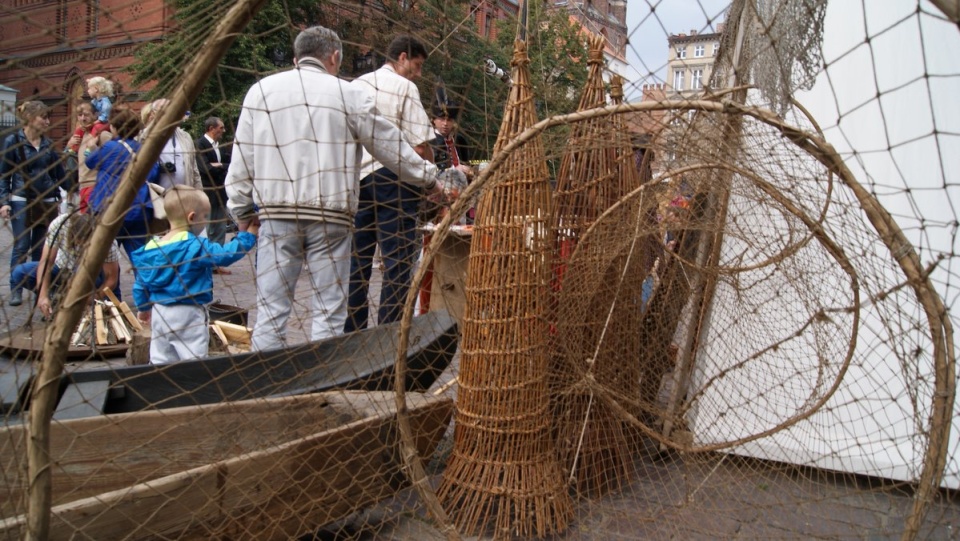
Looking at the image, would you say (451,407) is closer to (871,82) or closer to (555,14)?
(555,14)

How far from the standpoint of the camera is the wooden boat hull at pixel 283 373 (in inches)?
117

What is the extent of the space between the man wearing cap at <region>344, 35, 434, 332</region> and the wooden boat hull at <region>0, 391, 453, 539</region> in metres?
0.48

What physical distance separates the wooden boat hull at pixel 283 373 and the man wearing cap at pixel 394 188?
0.60ft

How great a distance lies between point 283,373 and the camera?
136 inches

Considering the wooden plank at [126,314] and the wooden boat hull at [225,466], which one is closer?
the wooden boat hull at [225,466]

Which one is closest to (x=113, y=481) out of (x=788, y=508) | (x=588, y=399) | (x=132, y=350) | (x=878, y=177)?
(x=132, y=350)

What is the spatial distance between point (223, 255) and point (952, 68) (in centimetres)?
331

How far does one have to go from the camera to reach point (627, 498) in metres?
3.41

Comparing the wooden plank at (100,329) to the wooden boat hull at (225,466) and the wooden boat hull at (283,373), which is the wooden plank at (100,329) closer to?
the wooden boat hull at (283,373)

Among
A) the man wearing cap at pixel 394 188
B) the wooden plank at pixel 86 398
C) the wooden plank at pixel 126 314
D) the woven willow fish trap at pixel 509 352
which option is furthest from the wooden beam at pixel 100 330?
the woven willow fish trap at pixel 509 352

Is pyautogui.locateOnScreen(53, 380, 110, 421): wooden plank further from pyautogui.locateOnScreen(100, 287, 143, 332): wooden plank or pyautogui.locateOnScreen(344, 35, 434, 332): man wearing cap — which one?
pyautogui.locateOnScreen(100, 287, 143, 332): wooden plank

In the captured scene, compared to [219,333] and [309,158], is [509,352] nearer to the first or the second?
[309,158]

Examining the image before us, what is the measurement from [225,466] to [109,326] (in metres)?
3.58

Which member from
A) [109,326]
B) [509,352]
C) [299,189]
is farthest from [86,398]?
[109,326]
